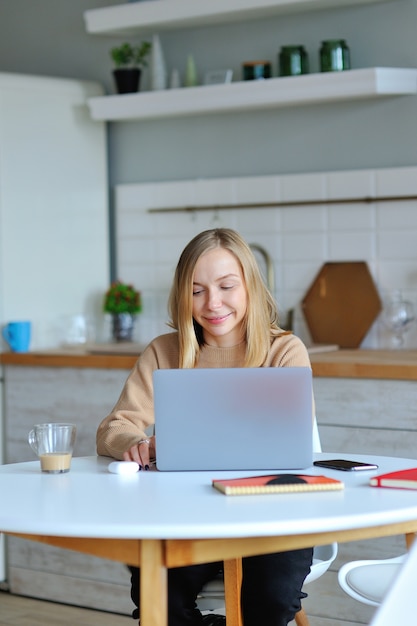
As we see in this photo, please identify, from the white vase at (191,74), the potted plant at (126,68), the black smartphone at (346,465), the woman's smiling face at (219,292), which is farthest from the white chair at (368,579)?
the potted plant at (126,68)

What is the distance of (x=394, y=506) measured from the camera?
1733 mm

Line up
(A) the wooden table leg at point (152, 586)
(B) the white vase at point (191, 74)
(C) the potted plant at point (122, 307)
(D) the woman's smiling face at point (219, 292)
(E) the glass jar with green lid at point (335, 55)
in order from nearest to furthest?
(A) the wooden table leg at point (152, 586)
(D) the woman's smiling face at point (219, 292)
(E) the glass jar with green lid at point (335, 55)
(B) the white vase at point (191, 74)
(C) the potted plant at point (122, 307)

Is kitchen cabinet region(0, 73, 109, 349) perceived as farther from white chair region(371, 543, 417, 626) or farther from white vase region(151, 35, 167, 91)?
white chair region(371, 543, 417, 626)

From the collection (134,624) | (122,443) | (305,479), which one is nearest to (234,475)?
(305,479)

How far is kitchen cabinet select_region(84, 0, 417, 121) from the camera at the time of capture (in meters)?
3.62

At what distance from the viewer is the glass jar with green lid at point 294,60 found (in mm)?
3785

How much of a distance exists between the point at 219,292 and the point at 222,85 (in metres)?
1.66

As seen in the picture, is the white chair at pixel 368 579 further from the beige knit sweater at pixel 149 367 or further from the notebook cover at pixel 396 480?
the beige knit sweater at pixel 149 367

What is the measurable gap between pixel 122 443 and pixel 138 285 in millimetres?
2127

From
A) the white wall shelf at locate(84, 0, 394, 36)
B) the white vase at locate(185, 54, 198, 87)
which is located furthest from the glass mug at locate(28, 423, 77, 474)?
the white vase at locate(185, 54, 198, 87)

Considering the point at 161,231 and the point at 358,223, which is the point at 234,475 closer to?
the point at 358,223

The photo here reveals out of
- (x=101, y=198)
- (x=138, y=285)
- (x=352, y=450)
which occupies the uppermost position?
(x=101, y=198)

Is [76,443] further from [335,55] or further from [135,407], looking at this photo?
[335,55]

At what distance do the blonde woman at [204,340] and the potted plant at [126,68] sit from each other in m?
1.83
